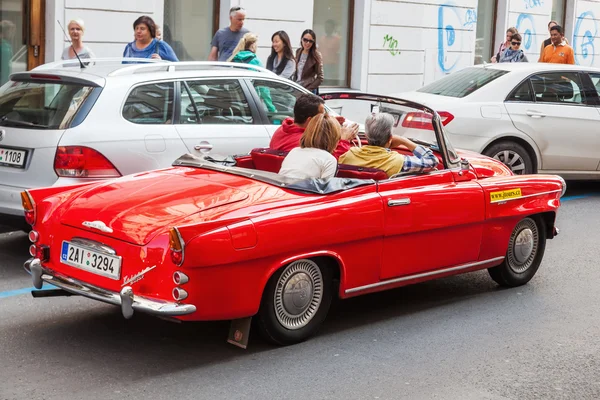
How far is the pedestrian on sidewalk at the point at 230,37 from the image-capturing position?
13539mm

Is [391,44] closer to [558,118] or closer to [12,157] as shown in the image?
[558,118]

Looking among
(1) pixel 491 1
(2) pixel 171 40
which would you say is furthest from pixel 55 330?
(1) pixel 491 1

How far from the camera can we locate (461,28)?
21078 mm

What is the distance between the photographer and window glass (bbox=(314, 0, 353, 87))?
1883 cm

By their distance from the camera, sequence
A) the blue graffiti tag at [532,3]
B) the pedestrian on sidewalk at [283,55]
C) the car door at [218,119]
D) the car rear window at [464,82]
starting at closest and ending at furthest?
1. the car door at [218,119]
2. the car rear window at [464,82]
3. the pedestrian on sidewalk at [283,55]
4. the blue graffiti tag at [532,3]

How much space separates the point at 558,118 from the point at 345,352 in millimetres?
6739

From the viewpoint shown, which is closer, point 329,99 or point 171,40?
point 329,99

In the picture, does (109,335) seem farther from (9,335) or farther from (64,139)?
(64,139)

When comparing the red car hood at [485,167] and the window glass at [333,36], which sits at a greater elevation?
the window glass at [333,36]

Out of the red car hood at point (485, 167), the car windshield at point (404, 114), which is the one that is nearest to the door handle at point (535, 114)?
the red car hood at point (485, 167)

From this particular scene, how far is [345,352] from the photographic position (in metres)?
6.07

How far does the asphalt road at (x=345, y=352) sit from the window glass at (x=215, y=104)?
6.27 ft

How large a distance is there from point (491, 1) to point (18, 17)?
11761 mm

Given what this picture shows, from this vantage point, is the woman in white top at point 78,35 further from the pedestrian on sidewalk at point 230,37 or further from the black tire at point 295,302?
the black tire at point 295,302
